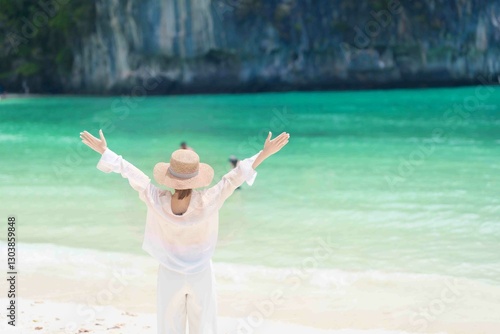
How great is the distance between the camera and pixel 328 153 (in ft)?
62.6

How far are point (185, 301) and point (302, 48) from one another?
52.6 m

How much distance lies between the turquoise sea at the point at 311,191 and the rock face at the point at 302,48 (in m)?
23.6

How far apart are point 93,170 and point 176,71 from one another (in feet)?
127

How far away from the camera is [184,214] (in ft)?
12.4

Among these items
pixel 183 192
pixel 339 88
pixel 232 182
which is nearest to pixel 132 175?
pixel 183 192

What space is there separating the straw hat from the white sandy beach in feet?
7.00

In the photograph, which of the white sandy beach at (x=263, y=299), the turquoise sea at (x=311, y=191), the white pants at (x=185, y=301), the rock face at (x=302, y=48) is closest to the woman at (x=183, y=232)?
the white pants at (x=185, y=301)

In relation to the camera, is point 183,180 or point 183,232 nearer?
point 183,180

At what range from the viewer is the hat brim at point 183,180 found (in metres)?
3.68

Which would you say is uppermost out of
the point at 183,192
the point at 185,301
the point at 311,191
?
the point at 183,192

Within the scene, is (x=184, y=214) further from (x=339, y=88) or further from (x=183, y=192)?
(x=339, y=88)

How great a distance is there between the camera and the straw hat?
3.67m

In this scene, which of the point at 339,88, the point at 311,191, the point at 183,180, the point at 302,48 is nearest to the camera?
the point at 183,180

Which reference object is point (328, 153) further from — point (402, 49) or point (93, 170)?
point (402, 49)
